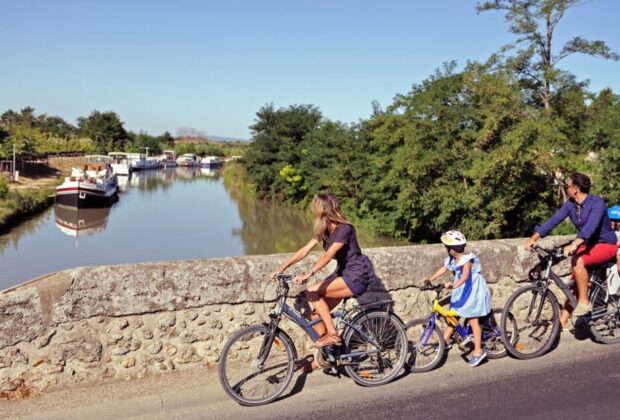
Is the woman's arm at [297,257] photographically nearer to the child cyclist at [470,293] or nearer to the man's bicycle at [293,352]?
the man's bicycle at [293,352]

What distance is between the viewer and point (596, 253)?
581cm

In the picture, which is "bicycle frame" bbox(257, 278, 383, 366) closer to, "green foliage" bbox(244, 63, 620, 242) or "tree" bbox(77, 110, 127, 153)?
"green foliage" bbox(244, 63, 620, 242)

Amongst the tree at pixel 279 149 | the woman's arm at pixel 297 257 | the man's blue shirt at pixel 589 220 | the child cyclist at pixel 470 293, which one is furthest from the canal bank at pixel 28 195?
the man's blue shirt at pixel 589 220

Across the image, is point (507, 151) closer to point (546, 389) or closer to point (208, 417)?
point (546, 389)

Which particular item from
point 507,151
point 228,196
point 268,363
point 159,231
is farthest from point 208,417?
point 228,196

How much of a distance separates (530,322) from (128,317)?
3.84 m

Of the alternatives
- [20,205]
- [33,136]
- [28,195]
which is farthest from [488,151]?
[33,136]

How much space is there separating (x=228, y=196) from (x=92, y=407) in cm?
5368

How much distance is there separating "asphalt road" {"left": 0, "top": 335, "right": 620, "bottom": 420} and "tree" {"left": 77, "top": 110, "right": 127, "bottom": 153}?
11749 centimetres

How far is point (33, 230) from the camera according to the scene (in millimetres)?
32719

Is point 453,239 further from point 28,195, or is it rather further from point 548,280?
point 28,195

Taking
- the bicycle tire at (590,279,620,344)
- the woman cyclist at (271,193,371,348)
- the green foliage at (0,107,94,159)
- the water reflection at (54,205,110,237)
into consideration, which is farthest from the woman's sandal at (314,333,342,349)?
the green foliage at (0,107,94,159)

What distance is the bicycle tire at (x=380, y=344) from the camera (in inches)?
192

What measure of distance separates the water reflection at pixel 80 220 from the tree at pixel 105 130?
77.2m
